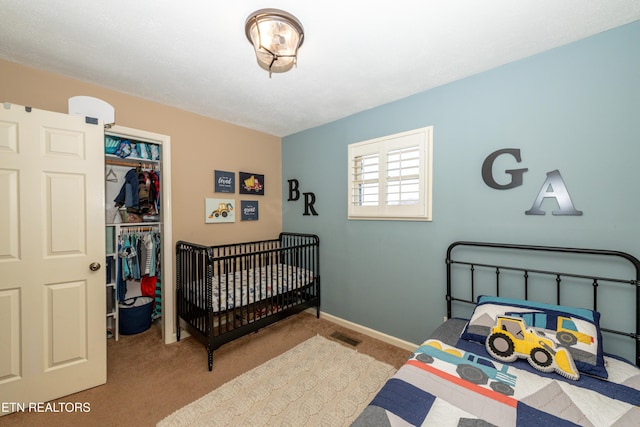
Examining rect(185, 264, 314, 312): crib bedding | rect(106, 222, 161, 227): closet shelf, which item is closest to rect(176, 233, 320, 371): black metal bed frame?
rect(185, 264, 314, 312): crib bedding

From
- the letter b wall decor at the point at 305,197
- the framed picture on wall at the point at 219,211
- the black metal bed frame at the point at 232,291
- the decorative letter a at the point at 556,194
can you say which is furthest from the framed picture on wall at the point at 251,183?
the decorative letter a at the point at 556,194

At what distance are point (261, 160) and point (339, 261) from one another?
5.55 feet

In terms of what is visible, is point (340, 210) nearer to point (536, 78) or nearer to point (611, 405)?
point (536, 78)

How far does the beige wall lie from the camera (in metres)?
1.95

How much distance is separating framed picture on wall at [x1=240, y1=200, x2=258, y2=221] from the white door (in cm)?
145

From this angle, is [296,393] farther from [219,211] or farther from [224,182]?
[224,182]

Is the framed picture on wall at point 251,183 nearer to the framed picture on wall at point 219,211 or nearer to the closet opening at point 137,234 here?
the framed picture on wall at point 219,211

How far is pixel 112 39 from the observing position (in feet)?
5.19

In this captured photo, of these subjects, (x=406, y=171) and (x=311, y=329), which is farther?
(x=311, y=329)

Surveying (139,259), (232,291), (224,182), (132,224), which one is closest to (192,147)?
(224,182)

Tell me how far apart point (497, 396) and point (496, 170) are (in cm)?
151

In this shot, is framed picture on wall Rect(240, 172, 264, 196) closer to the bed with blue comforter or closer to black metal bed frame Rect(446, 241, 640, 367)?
black metal bed frame Rect(446, 241, 640, 367)

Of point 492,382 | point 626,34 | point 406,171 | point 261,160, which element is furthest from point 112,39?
point 626,34

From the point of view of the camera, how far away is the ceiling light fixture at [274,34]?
4.37 feet
